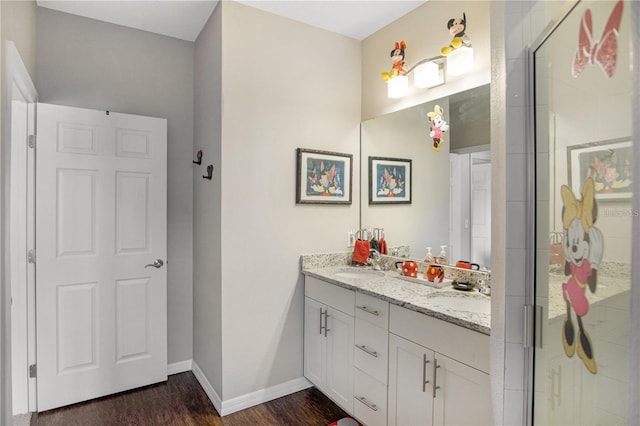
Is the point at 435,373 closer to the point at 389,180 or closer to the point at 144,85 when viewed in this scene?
the point at 389,180

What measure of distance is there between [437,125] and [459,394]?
5.16 ft

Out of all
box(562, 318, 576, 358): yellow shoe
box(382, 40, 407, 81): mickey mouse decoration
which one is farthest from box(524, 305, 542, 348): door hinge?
box(382, 40, 407, 81): mickey mouse decoration

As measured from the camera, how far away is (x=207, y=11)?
2525 mm

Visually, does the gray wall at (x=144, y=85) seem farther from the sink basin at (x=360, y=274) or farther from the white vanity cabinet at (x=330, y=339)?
the sink basin at (x=360, y=274)

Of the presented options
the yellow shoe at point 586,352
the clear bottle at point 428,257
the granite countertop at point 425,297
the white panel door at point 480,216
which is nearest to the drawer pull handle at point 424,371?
the granite countertop at point 425,297

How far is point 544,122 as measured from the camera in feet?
3.18

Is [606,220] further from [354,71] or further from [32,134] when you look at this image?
[32,134]

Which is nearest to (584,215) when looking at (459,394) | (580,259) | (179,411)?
(580,259)

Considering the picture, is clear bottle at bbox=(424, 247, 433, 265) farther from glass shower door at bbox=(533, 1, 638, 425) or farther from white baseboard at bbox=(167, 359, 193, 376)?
white baseboard at bbox=(167, 359, 193, 376)

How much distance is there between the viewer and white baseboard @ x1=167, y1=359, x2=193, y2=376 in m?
2.89

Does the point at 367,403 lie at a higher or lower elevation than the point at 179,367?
higher

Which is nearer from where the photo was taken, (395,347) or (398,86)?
(395,347)

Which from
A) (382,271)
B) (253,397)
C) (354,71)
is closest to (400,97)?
(354,71)

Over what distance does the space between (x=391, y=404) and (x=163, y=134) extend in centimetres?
236
